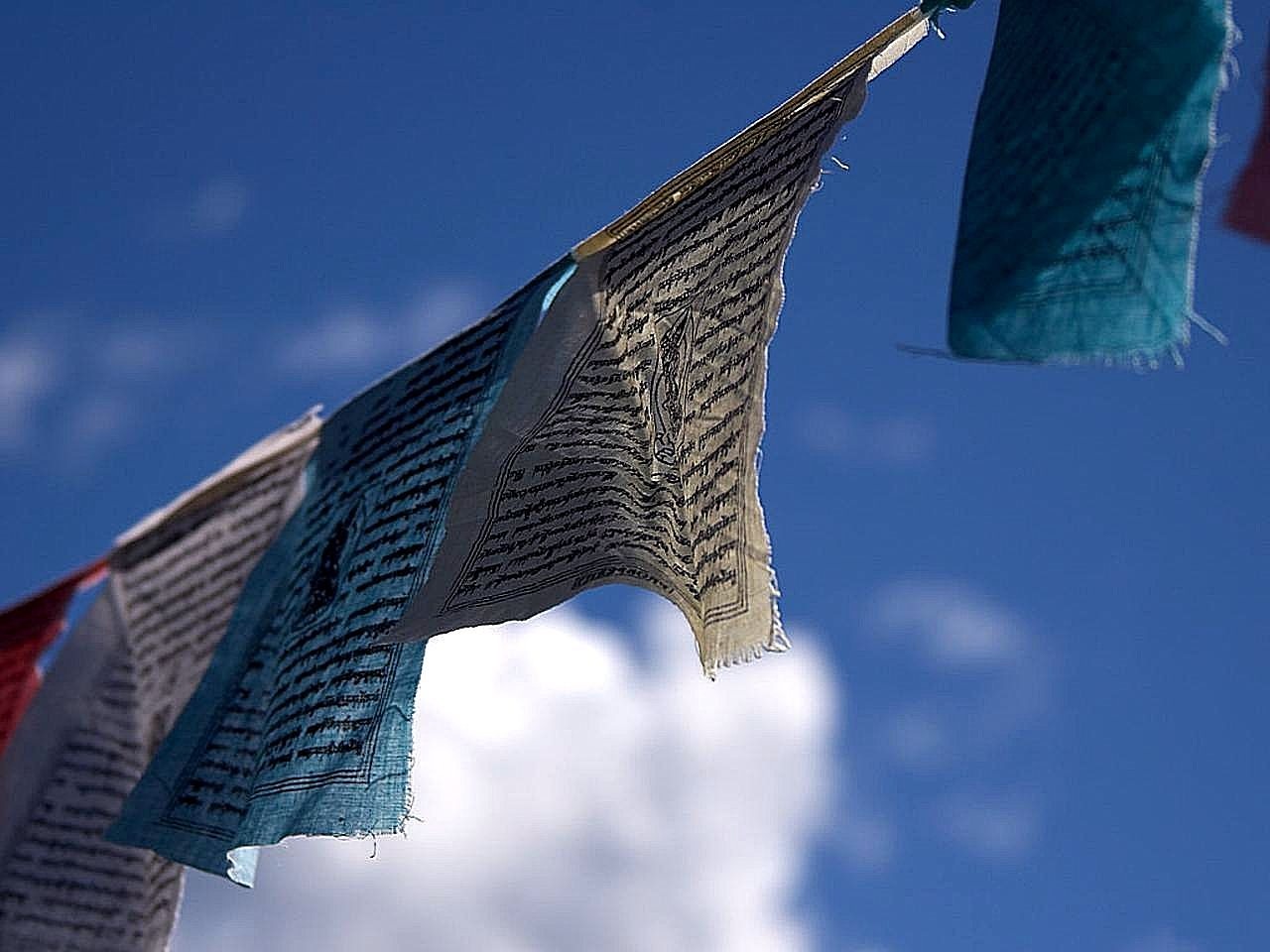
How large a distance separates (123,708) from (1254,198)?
6.52 feet

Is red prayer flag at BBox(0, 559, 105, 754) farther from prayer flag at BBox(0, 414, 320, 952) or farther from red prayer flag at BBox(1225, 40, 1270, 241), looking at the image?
red prayer flag at BBox(1225, 40, 1270, 241)

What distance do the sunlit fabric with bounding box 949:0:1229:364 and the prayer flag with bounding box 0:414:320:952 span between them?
1.44m

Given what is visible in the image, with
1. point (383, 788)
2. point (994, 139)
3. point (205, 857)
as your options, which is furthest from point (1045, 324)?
point (205, 857)

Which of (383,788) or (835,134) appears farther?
(383,788)

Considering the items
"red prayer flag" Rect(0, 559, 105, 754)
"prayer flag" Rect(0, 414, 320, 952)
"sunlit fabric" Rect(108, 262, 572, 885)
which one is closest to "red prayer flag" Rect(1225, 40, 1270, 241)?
"sunlit fabric" Rect(108, 262, 572, 885)

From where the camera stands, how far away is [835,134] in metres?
1.50

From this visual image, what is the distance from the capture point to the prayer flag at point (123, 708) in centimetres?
234

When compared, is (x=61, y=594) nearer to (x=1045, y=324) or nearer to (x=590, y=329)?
(x=590, y=329)

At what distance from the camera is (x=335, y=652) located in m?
1.82

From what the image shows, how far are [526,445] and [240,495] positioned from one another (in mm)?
932

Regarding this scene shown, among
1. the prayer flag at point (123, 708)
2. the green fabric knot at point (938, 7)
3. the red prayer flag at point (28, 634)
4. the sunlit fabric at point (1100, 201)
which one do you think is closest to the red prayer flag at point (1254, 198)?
the sunlit fabric at point (1100, 201)

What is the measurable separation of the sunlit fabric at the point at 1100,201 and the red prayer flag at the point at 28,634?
6.10 ft

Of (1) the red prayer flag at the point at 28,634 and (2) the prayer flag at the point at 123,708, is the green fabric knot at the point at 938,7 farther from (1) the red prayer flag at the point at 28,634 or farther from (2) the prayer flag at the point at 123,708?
(1) the red prayer flag at the point at 28,634

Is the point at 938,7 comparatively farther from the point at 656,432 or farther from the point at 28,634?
the point at 28,634
